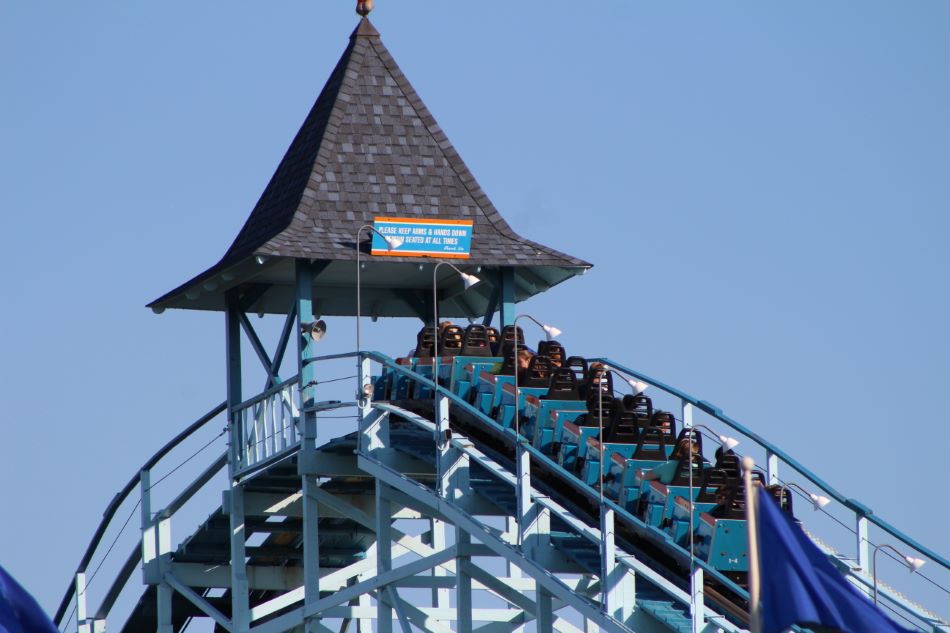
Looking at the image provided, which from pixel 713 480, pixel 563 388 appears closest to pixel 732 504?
pixel 713 480

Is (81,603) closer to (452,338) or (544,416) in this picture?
(452,338)

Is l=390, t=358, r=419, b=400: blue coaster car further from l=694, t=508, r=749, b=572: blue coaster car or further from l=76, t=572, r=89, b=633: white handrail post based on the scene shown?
l=76, t=572, r=89, b=633: white handrail post

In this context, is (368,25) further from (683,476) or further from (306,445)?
(683,476)

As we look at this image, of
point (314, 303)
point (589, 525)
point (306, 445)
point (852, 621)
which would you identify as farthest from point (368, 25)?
point (852, 621)

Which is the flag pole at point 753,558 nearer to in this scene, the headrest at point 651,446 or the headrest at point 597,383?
the headrest at point 651,446

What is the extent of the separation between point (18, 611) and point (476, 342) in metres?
12.6

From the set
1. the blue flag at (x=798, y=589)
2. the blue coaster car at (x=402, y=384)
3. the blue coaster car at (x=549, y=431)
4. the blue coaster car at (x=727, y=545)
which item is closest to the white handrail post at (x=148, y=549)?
the blue coaster car at (x=402, y=384)

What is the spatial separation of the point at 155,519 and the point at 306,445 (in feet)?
17.8

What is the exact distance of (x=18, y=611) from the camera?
23.9m

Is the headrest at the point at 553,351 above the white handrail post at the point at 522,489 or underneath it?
above

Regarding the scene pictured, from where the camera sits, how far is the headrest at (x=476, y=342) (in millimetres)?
35250

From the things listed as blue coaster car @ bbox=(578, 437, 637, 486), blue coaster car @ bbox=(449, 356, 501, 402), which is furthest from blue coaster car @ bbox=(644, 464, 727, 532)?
blue coaster car @ bbox=(449, 356, 501, 402)

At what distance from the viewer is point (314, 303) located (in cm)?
4153

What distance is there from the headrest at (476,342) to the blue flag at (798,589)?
43.6ft
